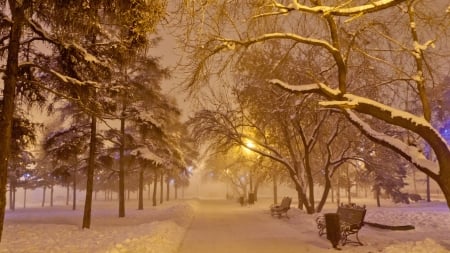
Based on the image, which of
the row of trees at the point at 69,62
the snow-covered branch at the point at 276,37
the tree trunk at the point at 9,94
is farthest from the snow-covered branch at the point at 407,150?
the tree trunk at the point at 9,94

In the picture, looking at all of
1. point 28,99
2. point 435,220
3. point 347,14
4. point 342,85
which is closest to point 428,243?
point 342,85

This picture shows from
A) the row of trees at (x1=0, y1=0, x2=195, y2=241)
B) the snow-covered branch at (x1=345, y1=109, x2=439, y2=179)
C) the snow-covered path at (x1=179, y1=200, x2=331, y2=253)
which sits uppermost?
the row of trees at (x1=0, y1=0, x2=195, y2=241)

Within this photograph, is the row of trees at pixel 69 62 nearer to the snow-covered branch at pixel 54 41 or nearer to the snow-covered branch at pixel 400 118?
the snow-covered branch at pixel 54 41

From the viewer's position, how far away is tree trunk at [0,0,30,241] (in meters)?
9.52

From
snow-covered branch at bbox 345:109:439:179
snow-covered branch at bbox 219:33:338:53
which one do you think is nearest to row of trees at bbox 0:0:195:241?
snow-covered branch at bbox 219:33:338:53

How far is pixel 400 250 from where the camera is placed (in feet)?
32.6

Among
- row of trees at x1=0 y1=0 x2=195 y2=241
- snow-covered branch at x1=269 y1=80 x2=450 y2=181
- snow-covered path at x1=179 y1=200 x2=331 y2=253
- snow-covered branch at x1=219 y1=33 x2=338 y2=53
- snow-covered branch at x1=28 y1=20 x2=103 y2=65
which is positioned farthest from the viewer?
snow-covered path at x1=179 y1=200 x2=331 y2=253

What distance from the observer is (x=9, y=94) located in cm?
995

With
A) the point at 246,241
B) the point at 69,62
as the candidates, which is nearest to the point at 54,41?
the point at 69,62

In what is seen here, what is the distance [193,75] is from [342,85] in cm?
379

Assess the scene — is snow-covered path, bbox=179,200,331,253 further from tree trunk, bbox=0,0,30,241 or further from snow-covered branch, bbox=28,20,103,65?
snow-covered branch, bbox=28,20,103,65

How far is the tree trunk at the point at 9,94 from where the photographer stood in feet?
31.2

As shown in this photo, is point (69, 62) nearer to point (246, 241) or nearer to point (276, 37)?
point (276, 37)

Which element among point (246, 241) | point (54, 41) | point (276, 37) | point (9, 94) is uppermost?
point (54, 41)
